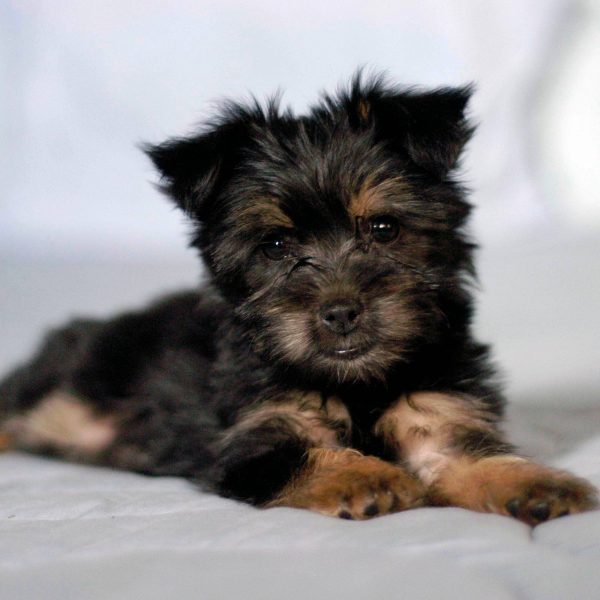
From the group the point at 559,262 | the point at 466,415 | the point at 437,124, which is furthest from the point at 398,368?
the point at 559,262

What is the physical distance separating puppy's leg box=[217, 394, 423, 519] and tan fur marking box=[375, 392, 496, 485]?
0.74 feet

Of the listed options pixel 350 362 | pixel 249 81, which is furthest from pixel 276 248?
pixel 249 81

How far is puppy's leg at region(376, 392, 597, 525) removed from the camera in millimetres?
3625

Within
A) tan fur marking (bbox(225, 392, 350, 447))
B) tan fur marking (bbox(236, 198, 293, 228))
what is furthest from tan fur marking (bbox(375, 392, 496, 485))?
tan fur marking (bbox(236, 198, 293, 228))

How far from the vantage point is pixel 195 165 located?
4.65 m

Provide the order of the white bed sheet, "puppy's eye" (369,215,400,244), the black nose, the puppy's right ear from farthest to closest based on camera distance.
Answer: the puppy's right ear
"puppy's eye" (369,215,400,244)
the black nose
the white bed sheet

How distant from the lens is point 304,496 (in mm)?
3848

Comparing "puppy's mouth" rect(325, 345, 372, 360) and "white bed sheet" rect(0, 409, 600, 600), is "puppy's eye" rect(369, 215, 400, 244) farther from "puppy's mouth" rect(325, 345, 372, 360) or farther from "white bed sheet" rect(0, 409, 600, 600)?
"white bed sheet" rect(0, 409, 600, 600)

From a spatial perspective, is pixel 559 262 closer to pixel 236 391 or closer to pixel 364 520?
pixel 236 391

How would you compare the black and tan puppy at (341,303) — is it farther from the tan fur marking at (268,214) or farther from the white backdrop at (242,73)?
the white backdrop at (242,73)

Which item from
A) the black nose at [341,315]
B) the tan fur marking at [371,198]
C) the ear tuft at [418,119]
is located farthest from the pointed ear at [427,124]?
the black nose at [341,315]

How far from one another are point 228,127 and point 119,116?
552cm

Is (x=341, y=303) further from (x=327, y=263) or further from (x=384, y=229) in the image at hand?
(x=384, y=229)

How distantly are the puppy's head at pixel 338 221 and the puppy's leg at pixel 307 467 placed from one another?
0.87ft
